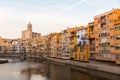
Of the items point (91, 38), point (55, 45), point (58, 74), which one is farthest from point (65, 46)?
point (58, 74)

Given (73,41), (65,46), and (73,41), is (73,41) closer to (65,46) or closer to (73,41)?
(73,41)

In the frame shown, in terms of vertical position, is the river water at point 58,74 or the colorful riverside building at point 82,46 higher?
the colorful riverside building at point 82,46

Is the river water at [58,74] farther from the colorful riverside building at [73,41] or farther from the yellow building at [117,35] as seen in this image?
the colorful riverside building at [73,41]

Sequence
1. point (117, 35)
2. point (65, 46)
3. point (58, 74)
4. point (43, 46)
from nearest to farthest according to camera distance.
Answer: point (117, 35)
point (58, 74)
point (65, 46)
point (43, 46)

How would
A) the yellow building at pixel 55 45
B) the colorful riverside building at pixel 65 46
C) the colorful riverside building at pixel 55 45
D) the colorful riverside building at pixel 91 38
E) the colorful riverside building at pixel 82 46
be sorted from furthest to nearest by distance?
the yellow building at pixel 55 45, the colorful riverside building at pixel 55 45, the colorful riverside building at pixel 65 46, the colorful riverside building at pixel 82 46, the colorful riverside building at pixel 91 38

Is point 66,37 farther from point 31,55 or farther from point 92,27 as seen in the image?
point 31,55

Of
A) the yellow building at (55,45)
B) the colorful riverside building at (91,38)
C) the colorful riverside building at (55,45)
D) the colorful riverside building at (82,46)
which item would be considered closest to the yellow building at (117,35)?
the colorful riverside building at (91,38)

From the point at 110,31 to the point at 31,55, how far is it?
99553 mm

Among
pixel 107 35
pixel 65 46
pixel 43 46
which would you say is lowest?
pixel 65 46

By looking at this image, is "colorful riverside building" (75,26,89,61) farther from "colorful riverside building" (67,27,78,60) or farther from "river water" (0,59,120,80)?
"river water" (0,59,120,80)

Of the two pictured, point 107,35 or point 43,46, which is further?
point 43,46

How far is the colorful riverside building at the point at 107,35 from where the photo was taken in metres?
56.2

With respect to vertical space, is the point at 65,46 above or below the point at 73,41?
below

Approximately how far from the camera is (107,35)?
60.2m
